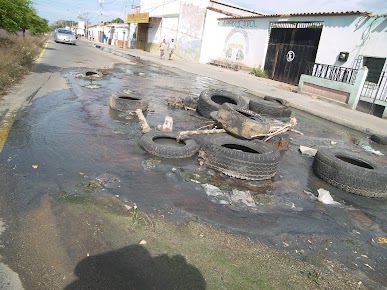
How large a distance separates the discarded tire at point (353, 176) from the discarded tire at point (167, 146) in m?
2.29

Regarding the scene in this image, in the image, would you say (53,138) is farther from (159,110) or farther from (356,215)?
(356,215)

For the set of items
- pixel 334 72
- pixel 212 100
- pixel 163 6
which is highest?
pixel 163 6

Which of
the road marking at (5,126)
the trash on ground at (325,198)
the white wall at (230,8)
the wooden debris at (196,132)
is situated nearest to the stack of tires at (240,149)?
the wooden debris at (196,132)

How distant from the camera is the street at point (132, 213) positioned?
2.54 m

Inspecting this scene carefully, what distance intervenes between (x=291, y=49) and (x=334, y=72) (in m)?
5.90

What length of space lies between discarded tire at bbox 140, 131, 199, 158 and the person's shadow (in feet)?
7.96

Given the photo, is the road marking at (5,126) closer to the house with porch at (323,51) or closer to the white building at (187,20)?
the house with porch at (323,51)

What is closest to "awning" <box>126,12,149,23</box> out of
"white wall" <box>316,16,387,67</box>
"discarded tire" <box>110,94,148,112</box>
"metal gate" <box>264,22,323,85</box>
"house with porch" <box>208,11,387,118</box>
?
"house with porch" <box>208,11,387,118</box>

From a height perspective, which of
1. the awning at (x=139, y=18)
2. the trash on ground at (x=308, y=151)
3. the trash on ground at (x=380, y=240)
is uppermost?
the awning at (x=139, y=18)

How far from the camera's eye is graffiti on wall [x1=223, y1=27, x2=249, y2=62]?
25.1 m

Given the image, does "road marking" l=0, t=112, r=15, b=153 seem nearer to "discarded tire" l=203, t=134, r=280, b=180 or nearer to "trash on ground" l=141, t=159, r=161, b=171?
"trash on ground" l=141, t=159, r=161, b=171

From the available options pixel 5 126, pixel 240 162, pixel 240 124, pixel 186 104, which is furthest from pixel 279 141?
pixel 5 126

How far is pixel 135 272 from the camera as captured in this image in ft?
8.21

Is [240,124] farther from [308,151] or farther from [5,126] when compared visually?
[5,126]
